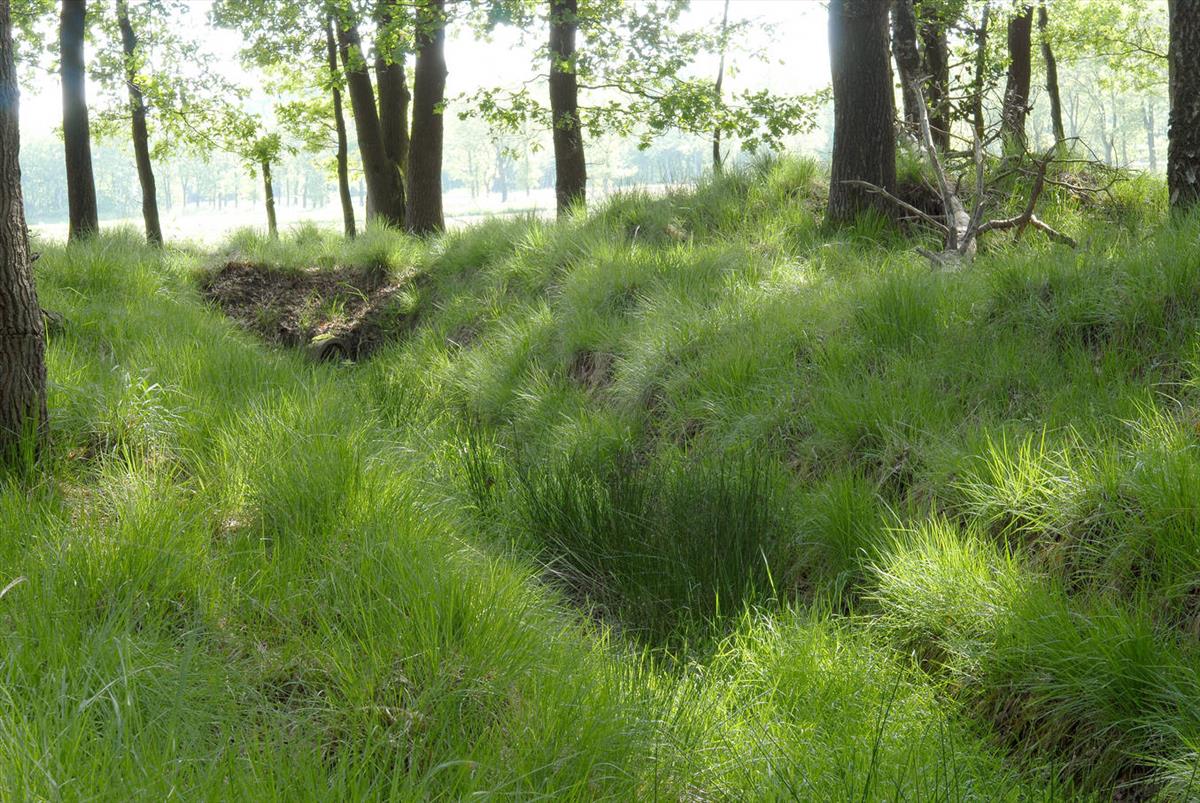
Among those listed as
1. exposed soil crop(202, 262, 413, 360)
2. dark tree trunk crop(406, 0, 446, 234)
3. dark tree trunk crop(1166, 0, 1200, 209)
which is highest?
dark tree trunk crop(406, 0, 446, 234)

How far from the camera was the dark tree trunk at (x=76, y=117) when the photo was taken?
1064cm

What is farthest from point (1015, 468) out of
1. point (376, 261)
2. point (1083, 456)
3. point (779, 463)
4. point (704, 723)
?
point (376, 261)

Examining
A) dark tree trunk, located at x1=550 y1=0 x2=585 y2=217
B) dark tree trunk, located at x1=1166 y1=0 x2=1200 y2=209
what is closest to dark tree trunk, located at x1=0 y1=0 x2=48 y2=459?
dark tree trunk, located at x1=1166 y1=0 x2=1200 y2=209

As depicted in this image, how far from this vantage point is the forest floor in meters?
2.12

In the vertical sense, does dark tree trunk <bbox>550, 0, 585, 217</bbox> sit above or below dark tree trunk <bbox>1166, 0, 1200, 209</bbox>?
above

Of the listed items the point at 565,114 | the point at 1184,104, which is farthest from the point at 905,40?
the point at 1184,104

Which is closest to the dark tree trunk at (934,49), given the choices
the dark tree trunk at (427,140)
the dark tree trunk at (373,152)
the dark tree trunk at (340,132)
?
the dark tree trunk at (427,140)

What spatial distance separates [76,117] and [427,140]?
414 centimetres

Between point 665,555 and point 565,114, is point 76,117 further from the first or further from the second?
point 665,555

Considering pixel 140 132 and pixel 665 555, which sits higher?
pixel 140 132

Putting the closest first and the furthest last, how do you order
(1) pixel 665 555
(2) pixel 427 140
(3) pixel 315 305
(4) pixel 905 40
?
(1) pixel 665 555
(3) pixel 315 305
(4) pixel 905 40
(2) pixel 427 140

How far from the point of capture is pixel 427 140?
1165 centimetres

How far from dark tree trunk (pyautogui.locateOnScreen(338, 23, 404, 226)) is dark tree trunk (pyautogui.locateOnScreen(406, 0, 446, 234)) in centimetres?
103

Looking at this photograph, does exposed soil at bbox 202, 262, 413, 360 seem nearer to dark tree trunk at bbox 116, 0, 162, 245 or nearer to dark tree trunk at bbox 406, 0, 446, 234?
dark tree trunk at bbox 406, 0, 446, 234
